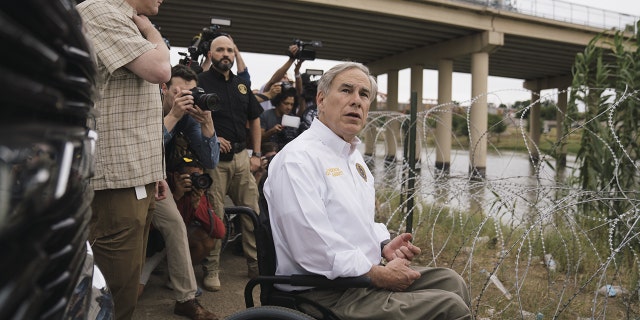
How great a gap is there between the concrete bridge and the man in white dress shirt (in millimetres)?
14422

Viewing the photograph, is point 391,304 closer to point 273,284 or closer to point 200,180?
point 273,284

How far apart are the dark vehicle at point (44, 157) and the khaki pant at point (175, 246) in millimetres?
2149

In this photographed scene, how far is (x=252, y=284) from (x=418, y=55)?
75.4ft

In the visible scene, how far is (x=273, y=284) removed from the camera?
198 cm

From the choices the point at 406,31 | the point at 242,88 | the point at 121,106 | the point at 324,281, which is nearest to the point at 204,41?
the point at 242,88

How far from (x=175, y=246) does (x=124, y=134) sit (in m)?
1.15

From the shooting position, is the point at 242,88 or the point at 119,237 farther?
the point at 242,88

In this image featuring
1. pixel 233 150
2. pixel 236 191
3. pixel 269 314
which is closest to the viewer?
pixel 269 314

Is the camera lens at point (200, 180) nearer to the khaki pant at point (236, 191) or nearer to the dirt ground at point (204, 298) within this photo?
the khaki pant at point (236, 191)

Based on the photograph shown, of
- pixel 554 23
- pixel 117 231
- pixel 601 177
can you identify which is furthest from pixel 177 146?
pixel 554 23

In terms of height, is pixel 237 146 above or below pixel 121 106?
below

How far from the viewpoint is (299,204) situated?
1.91m

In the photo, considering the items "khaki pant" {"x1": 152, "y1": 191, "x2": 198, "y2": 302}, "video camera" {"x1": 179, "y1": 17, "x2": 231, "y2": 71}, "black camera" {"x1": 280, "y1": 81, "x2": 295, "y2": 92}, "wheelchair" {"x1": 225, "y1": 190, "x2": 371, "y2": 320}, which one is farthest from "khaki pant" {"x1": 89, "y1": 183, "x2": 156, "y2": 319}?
"black camera" {"x1": 280, "y1": 81, "x2": 295, "y2": 92}

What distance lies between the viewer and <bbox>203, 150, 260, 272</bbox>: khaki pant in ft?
12.4
